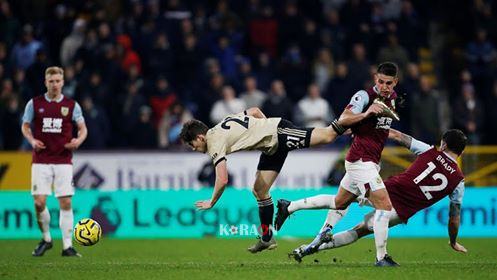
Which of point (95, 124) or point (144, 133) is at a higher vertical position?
point (95, 124)

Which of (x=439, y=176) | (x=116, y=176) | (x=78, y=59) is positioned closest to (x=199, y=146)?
(x=439, y=176)

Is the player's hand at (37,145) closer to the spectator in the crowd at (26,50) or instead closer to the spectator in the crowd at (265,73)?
the spectator in the crowd at (26,50)

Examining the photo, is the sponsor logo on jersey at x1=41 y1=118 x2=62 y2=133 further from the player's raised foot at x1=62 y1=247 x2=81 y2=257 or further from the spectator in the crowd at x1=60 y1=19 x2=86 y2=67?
the spectator in the crowd at x1=60 y1=19 x2=86 y2=67

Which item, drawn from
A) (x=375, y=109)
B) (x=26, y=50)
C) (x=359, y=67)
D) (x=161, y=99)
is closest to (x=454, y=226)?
(x=375, y=109)

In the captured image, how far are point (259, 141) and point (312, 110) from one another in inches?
330

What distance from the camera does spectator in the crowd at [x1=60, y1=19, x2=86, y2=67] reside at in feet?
72.5

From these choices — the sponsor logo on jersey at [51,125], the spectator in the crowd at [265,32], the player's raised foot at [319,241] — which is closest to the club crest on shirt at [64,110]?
the sponsor logo on jersey at [51,125]

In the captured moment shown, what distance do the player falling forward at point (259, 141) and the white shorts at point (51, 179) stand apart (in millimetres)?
2852

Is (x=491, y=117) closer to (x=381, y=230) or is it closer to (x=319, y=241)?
(x=319, y=241)

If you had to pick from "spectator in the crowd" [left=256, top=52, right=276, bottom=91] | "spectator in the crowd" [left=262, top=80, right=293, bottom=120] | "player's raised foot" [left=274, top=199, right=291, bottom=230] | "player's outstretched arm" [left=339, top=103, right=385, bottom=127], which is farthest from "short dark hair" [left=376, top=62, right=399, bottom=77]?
"spectator in the crowd" [left=256, top=52, right=276, bottom=91]

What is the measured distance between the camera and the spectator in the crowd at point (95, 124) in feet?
67.5

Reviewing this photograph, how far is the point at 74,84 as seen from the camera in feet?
68.9

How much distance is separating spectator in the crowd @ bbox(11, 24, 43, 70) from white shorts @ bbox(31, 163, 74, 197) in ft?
25.5

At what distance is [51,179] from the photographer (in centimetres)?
1457
